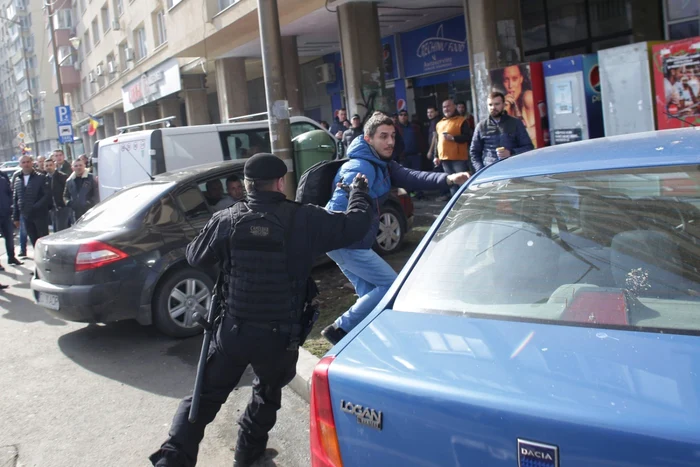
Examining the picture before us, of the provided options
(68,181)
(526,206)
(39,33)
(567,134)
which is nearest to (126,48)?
(68,181)

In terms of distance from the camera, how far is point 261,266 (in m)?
3.35

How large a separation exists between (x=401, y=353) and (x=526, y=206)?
102 centimetres

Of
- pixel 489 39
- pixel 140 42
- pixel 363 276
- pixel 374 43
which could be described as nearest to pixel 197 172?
pixel 363 276

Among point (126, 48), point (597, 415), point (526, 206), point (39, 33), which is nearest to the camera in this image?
point (597, 415)

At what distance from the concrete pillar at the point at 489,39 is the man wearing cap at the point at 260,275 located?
8252 mm

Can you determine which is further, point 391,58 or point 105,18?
point 105,18

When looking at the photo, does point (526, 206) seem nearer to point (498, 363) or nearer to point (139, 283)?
point (498, 363)

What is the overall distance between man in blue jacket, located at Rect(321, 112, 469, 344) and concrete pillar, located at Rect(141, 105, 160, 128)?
25.7m

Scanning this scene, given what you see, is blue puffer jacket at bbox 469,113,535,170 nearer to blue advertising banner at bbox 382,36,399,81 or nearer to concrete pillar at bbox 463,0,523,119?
concrete pillar at bbox 463,0,523,119

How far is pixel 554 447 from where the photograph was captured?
5.43 feet

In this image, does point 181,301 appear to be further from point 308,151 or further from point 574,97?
point 574,97

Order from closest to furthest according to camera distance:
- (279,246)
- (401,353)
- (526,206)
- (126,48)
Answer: (401,353) < (526,206) < (279,246) < (126,48)

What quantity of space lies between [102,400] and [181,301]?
139 centimetres

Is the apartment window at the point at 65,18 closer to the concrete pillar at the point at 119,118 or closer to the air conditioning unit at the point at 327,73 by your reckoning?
the concrete pillar at the point at 119,118
